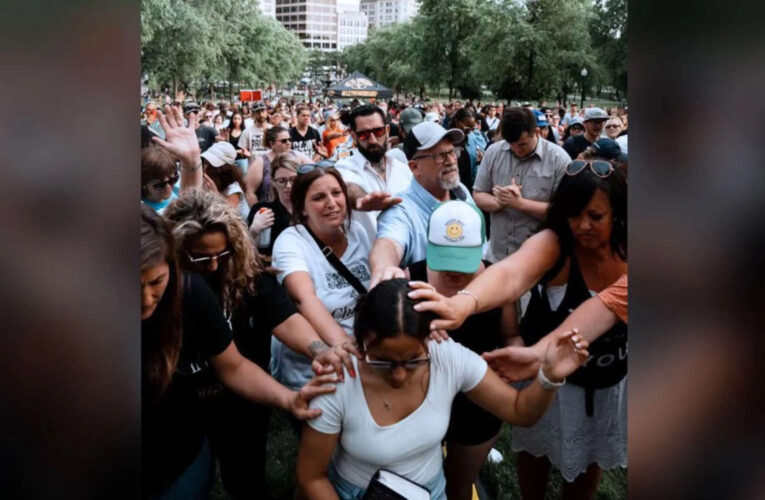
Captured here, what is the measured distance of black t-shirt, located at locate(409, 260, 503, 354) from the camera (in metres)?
1.78

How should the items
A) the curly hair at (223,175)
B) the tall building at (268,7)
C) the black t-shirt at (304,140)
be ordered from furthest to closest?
1. the black t-shirt at (304,140)
2. the curly hair at (223,175)
3. the tall building at (268,7)

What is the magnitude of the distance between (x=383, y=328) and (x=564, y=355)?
16.3 inches

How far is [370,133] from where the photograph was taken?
271 centimetres

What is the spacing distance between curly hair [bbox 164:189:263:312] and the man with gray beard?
358 mm

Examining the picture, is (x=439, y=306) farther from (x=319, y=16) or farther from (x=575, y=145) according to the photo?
(x=319, y=16)

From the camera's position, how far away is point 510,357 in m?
1.65

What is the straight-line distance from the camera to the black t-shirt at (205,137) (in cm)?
341

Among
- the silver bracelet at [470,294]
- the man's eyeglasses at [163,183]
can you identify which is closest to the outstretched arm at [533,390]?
the silver bracelet at [470,294]

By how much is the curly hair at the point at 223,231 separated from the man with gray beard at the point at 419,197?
36cm

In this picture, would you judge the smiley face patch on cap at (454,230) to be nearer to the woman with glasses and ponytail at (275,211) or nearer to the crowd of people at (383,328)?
the crowd of people at (383,328)

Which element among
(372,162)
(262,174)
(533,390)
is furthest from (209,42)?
(262,174)

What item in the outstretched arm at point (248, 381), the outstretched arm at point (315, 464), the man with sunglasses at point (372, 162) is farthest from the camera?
the man with sunglasses at point (372, 162)
